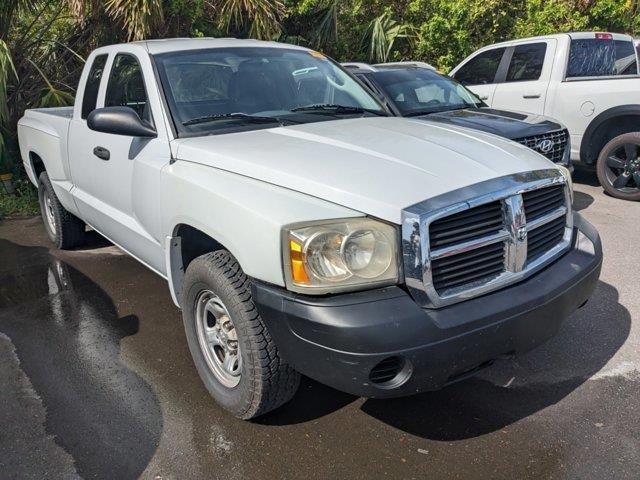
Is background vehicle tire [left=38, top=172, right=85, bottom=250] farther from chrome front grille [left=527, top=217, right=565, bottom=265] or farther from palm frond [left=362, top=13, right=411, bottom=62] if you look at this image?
palm frond [left=362, top=13, right=411, bottom=62]

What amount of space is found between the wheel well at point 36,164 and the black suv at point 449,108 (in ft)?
11.1

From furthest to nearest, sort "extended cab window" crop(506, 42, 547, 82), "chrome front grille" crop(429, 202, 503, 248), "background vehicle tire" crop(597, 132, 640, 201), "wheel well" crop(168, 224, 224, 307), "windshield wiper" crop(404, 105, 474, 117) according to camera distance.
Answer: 1. "extended cab window" crop(506, 42, 547, 82)
2. "background vehicle tire" crop(597, 132, 640, 201)
3. "windshield wiper" crop(404, 105, 474, 117)
4. "wheel well" crop(168, 224, 224, 307)
5. "chrome front grille" crop(429, 202, 503, 248)

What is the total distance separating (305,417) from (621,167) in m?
5.52

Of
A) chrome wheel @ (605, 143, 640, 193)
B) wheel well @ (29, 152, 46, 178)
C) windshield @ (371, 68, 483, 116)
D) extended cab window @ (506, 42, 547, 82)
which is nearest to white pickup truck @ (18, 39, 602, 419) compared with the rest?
wheel well @ (29, 152, 46, 178)

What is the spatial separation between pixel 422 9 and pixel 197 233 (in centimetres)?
992

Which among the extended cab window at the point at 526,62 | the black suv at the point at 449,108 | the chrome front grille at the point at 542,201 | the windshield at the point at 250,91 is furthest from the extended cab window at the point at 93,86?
the extended cab window at the point at 526,62

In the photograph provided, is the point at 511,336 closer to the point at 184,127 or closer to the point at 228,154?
the point at 228,154

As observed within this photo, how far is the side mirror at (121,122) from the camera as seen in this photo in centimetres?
328

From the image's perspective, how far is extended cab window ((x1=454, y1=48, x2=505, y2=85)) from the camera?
→ 804 cm

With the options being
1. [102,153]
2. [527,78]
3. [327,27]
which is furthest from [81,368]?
[327,27]

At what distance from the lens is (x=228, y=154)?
2914 millimetres

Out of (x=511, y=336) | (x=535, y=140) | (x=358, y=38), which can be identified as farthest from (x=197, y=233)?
(x=358, y=38)

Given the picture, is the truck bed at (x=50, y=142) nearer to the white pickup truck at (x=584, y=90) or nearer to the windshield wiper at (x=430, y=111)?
the windshield wiper at (x=430, y=111)

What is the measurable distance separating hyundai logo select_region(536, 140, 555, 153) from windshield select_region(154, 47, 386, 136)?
2.10 metres
